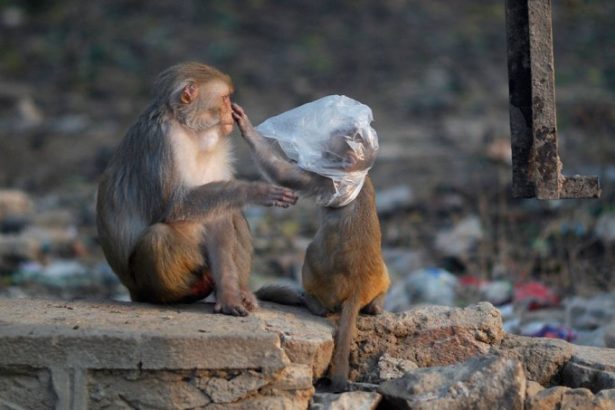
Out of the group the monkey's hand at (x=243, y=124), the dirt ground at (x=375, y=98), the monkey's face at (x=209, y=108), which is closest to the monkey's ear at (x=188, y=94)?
the monkey's face at (x=209, y=108)

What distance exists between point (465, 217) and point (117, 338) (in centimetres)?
550

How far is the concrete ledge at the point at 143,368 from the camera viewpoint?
461 centimetres

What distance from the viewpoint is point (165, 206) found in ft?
17.7

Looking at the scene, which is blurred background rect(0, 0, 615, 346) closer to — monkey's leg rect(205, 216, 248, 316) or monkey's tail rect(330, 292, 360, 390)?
monkey's tail rect(330, 292, 360, 390)

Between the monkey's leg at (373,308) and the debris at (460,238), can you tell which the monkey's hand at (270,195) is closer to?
the monkey's leg at (373,308)

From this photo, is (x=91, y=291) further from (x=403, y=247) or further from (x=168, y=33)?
(x=168, y=33)

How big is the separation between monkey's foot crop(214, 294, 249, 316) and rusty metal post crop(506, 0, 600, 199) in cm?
125

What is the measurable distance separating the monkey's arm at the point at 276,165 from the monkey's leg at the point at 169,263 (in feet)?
1.47

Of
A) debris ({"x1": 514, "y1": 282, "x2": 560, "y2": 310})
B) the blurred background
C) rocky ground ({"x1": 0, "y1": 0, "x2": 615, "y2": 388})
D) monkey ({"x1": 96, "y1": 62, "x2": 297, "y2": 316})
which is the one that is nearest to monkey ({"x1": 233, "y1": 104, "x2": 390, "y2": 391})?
monkey ({"x1": 96, "y1": 62, "x2": 297, "y2": 316})

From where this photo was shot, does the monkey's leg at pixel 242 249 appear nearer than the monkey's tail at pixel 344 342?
No

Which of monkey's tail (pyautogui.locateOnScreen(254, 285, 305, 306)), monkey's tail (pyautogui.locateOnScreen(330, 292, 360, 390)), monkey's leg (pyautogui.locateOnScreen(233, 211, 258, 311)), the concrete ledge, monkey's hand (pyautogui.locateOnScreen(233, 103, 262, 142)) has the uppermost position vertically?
monkey's hand (pyautogui.locateOnScreen(233, 103, 262, 142))

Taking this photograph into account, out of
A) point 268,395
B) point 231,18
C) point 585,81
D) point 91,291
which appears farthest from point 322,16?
point 268,395

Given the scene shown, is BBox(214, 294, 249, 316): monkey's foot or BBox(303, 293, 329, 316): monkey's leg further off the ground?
BBox(303, 293, 329, 316): monkey's leg

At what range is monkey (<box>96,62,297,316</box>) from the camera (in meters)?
5.34
